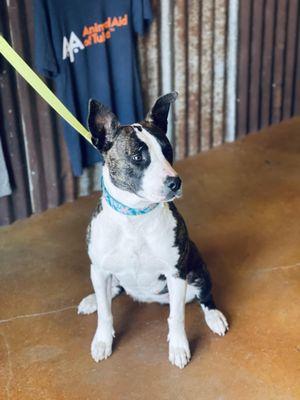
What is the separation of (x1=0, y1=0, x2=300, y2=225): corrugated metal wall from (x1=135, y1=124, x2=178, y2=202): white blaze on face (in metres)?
1.80

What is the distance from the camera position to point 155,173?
8.62 feet

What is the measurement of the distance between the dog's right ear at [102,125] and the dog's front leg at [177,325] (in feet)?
2.38

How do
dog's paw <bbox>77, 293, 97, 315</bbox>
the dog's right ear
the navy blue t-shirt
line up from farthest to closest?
the navy blue t-shirt, dog's paw <bbox>77, 293, 97, 315</bbox>, the dog's right ear

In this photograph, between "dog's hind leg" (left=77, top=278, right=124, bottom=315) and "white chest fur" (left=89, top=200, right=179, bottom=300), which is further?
"dog's hind leg" (left=77, top=278, right=124, bottom=315)

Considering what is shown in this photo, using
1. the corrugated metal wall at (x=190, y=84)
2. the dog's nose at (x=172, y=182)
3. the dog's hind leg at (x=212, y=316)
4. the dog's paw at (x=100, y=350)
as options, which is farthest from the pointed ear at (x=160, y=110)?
the corrugated metal wall at (x=190, y=84)

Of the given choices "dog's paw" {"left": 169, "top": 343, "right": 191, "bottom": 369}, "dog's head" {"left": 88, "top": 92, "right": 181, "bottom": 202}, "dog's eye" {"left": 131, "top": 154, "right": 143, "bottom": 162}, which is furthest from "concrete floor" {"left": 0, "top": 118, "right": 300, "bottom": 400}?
"dog's eye" {"left": 131, "top": 154, "right": 143, "bottom": 162}

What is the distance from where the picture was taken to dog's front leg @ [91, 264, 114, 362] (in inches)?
121

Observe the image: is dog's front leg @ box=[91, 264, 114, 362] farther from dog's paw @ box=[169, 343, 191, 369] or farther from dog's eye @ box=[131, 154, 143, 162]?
dog's eye @ box=[131, 154, 143, 162]

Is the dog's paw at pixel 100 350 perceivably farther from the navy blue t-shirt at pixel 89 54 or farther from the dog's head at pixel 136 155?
the navy blue t-shirt at pixel 89 54

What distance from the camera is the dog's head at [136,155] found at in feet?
8.61

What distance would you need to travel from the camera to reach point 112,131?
2777 mm

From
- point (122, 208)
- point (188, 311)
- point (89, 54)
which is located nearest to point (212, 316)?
point (188, 311)

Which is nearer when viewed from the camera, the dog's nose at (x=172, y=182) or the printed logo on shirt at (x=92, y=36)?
the dog's nose at (x=172, y=182)

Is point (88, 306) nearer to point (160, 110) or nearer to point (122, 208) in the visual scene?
point (122, 208)
